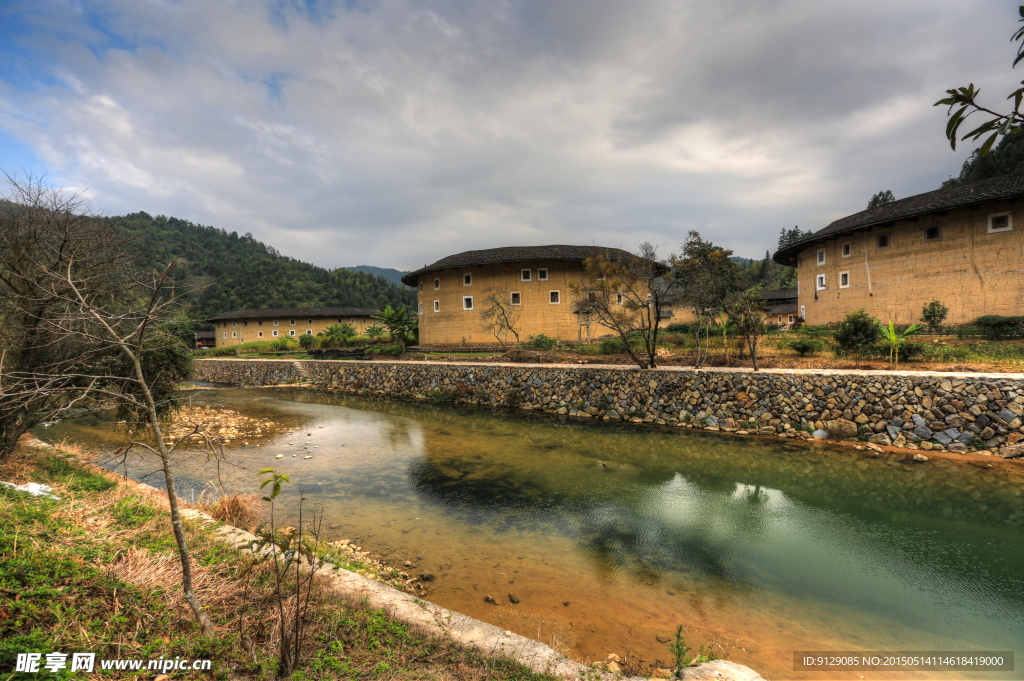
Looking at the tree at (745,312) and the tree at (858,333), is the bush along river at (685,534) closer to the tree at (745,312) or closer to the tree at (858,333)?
the tree at (745,312)

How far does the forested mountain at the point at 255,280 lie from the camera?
55219 mm

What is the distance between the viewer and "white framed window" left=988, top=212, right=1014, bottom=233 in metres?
18.0

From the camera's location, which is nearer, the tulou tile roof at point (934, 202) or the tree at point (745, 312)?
the tree at point (745, 312)

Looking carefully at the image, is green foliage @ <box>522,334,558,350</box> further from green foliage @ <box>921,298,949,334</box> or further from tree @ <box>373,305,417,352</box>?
green foliage @ <box>921,298,949,334</box>

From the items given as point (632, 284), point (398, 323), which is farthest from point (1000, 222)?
point (398, 323)

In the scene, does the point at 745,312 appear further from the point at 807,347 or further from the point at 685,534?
the point at 685,534

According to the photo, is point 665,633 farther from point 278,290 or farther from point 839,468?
point 278,290

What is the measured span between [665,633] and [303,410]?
689 inches

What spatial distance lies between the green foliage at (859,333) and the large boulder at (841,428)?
3.99 meters

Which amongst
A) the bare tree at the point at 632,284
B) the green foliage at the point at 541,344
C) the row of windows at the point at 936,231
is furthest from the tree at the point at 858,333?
the green foliage at the point at 541,344

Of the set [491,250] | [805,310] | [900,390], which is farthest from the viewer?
[491,250]

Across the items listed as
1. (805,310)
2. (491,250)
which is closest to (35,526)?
(491,250)

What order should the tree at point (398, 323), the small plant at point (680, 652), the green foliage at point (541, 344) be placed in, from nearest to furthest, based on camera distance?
the small plant at point (680, 652) < the green foliage at point (541, 344) < the tree at point (398, 323)

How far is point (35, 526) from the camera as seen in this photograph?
3607mm
